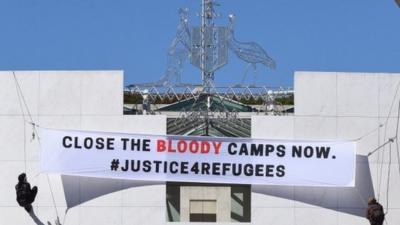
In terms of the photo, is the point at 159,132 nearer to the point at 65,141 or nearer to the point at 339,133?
the point at 65,141

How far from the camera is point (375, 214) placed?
103 ft

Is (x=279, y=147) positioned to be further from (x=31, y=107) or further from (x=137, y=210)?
(x=31, y=107)

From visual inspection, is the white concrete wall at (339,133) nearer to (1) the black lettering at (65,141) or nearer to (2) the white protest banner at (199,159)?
(2) the white protest banner at (199,159)

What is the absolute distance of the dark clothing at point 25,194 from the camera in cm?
3206

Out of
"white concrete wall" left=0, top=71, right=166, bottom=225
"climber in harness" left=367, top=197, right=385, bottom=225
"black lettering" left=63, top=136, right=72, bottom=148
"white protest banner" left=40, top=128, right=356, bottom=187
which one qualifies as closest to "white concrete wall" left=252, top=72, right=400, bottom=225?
"white protest banner" left=40, top=128, right=356, bottom=187

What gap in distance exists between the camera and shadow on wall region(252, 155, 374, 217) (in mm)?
32500

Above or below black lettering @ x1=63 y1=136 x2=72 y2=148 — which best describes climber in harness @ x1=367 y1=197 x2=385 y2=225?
below

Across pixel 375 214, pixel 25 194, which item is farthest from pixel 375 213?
pixel 25 194

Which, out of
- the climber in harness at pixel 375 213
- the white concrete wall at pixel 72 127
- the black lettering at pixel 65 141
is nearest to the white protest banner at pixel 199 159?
the black lettering at pixel 65 141

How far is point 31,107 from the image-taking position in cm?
3288

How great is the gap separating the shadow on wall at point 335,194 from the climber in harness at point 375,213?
2.94 feet

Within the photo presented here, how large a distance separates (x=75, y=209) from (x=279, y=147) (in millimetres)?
5405

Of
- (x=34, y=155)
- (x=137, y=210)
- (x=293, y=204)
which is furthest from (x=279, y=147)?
(x=34, y=155)

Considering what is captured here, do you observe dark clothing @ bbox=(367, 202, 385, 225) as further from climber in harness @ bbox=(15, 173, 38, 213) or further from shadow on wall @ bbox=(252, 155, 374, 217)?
climber in harness @ bbox=(15, 173, 38, 213)
